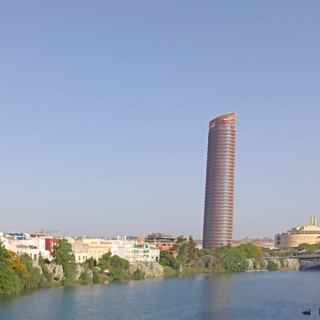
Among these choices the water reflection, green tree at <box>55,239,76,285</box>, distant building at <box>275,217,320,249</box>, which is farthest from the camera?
distant building at <box>275,217,320,249</box>

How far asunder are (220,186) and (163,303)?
6096cm

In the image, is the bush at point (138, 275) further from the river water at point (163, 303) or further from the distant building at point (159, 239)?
the distant building at point (159, 239)

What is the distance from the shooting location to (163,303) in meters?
32.4

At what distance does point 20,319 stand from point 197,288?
56.2 feet

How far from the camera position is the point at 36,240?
51.3m

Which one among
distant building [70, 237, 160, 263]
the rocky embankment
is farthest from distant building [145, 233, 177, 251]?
distant building [70, 237, 160, 263]

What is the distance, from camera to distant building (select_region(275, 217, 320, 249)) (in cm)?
11556

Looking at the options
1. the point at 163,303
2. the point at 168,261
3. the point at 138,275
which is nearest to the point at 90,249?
the point at 168,261

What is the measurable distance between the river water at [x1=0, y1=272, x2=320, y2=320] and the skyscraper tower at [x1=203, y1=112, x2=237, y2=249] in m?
47.0

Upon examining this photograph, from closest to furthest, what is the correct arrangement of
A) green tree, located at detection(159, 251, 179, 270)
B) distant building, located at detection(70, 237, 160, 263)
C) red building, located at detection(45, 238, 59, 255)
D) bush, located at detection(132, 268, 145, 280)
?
bush, located at detection(132, 268, 145, 280) → red building, located at detection(45, 238, 59, 255) → distant building, located at detection(70, 237, 160, 263) → green tree, located at detection(159, 251, 179, 270)

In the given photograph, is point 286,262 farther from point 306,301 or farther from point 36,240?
point 306,301

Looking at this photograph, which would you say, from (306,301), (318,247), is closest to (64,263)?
(306,301)

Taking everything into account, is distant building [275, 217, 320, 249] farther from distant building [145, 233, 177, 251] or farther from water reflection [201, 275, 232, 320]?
water reflection [201, 275, 232, 320]

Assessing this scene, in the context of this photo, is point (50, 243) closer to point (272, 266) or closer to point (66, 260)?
point (66, 260)
